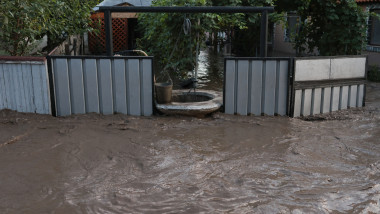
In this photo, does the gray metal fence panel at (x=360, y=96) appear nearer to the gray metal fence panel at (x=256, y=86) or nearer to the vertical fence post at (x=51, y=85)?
the gray metal fence panel at (x=256, y=86)

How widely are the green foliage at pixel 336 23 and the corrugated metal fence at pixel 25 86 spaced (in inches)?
333

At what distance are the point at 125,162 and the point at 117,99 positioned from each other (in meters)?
2.59

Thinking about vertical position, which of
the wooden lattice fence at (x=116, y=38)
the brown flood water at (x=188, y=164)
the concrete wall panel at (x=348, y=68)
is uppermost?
the wooden lattice fence at (x=116, y=38)

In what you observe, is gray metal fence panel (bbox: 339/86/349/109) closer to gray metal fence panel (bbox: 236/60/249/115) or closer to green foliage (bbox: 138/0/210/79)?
gray metal fence panel (bbox: 236/60/249/115)

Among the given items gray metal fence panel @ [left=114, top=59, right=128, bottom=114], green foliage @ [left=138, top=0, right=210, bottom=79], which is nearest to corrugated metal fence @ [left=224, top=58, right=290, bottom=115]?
gray metal fence panel @ [left=114, top=59, right=128, bottom=114]

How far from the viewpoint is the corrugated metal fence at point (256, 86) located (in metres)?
8.17

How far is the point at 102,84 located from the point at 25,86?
1.58m

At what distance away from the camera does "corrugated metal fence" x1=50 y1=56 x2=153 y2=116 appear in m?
7.96

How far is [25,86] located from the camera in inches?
313

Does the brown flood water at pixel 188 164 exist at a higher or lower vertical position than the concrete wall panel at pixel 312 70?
lower

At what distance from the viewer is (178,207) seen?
4453 mm

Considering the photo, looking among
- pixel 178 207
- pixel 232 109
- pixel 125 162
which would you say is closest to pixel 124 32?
pixel 232 109

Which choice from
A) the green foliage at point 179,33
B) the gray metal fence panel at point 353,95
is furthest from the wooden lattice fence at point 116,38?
the gray metal fence panel at point 353,95

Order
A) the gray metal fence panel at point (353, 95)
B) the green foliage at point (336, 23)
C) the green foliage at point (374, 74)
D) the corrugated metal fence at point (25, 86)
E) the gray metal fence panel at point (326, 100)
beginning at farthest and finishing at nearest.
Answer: the green foliage at point (374, 74) < the green foliage at point (336, 23) < the gray metal fence panel at point (353, 95) < the gray metal fence panel at point (326, 100) < the corrugated metal fence at point (25, 86)
